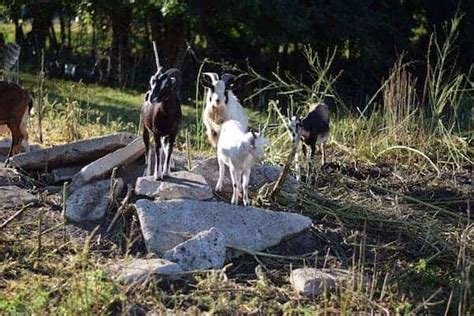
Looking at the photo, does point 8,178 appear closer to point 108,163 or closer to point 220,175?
point 108,163

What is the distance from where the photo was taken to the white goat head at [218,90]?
7164 millimetres

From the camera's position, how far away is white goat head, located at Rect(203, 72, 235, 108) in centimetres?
716

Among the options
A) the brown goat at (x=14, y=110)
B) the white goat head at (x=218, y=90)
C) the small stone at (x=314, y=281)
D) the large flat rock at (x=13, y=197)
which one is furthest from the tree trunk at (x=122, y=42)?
the small stone at (x=314, y=281)

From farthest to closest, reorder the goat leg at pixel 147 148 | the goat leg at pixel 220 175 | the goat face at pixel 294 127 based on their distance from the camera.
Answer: the goat face at pixel 294 127 < the goat leg at pixel 147 148 < the goat leg at pixel 220 175

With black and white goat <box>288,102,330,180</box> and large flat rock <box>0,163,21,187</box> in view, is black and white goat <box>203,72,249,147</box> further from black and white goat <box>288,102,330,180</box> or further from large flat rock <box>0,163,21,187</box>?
large flat rock <box>0,163,21,187</box>

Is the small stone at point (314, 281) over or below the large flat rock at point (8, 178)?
below

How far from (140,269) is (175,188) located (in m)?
1.04

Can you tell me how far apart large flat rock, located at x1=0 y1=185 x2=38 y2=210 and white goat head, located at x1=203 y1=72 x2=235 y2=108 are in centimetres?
148

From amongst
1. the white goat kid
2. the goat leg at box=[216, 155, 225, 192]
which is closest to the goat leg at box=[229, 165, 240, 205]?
the white goat kid

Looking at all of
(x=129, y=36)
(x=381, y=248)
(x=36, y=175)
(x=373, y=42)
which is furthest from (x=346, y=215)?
→ (x=129, y=36)

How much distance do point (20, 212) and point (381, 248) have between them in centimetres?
239

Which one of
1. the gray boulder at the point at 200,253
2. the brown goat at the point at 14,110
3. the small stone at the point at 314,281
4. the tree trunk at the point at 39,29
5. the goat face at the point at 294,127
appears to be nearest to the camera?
the small stone at the point at 314,281

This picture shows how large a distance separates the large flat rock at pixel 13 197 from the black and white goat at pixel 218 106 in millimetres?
1398

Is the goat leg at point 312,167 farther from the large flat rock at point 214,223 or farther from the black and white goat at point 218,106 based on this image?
the large flat rock at point 214,223
